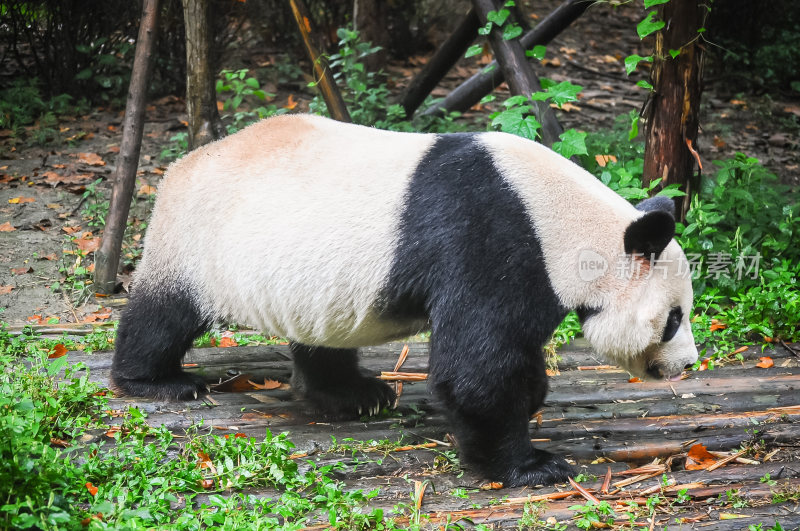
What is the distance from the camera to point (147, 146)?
331 inches

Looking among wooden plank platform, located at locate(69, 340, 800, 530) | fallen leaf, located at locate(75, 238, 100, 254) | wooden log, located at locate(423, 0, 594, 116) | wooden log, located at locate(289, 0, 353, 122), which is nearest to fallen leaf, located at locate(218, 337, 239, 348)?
wooden plank platform, located at locate(69, 340, 800, 530)

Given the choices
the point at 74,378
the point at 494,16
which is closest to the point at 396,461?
the point at 74,378

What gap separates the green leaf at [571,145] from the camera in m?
5.61

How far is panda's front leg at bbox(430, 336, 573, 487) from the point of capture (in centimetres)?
352

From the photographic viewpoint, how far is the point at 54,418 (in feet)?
12.3

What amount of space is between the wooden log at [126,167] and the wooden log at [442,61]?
2665mm

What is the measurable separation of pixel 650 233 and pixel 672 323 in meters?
0.48

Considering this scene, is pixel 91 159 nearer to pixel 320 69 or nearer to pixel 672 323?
pixel 320 69

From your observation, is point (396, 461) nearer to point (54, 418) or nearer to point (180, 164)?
point (54, 418)

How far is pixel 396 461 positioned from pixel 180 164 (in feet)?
6.63

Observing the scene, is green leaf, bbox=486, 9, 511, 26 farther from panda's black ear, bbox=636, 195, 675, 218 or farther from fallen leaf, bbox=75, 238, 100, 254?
fallen leaf, bbox=75, 238, 100, 254

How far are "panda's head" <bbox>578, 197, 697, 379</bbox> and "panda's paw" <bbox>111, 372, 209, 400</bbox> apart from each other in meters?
2.16

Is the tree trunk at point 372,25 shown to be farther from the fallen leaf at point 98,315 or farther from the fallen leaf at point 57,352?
the fallen leaf at point 57,352

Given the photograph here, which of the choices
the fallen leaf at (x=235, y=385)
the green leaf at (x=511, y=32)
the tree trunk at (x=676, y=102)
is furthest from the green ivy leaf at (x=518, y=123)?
the fallen leaf at (x=235, y=385)
